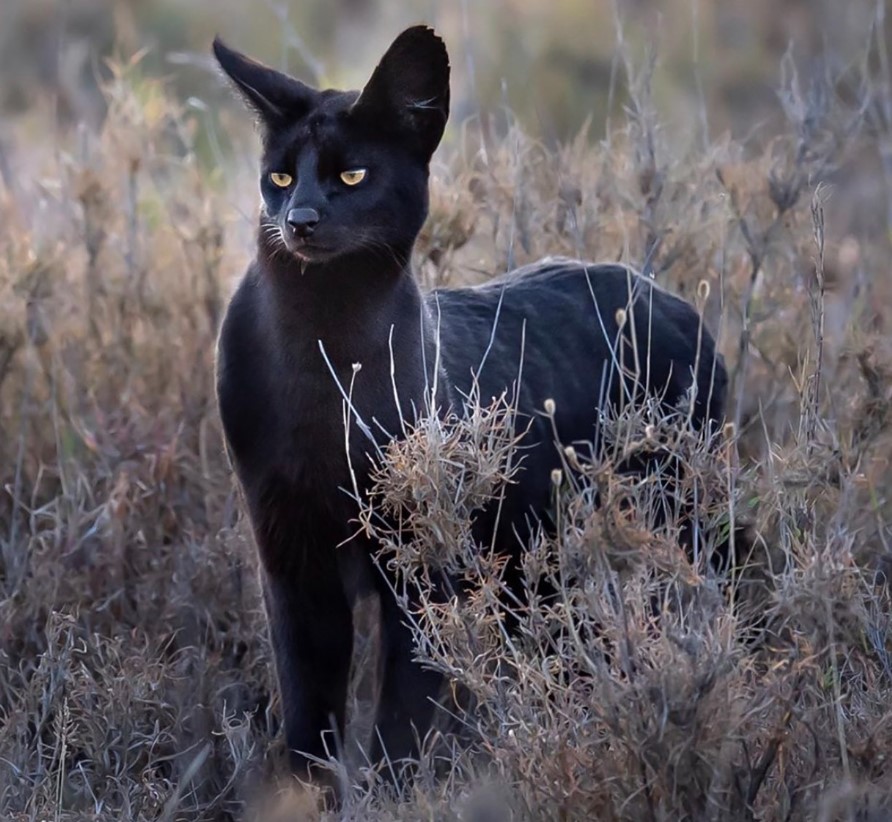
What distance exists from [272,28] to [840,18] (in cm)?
432

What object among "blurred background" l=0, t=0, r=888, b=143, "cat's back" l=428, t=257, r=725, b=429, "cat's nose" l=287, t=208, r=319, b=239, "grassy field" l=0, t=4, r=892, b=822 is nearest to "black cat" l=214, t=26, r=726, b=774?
"cat's nose" l=287, t=208, r=319, b=239

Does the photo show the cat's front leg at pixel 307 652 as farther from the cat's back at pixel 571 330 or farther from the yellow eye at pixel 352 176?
the yellow eye at pixel 352 176

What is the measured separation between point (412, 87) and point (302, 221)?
47 centimetres

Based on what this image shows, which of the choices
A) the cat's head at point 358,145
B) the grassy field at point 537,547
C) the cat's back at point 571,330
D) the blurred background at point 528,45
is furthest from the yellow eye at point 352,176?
the blurred background at point 528,45

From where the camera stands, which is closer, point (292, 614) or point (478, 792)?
point (478, 792)

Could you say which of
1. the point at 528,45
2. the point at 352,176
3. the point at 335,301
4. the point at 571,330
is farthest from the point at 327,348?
the point at 528,45

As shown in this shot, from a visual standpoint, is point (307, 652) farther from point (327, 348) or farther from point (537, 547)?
point (537, 547)

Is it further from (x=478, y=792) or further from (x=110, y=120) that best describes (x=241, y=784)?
(x=110, y=120)

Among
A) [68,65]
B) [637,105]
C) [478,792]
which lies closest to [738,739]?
[478,792]

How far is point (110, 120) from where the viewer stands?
17.1ft

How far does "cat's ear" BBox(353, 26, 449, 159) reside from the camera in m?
3.42

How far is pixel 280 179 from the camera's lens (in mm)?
3469

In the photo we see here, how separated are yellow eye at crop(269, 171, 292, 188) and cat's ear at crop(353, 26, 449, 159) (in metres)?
0.21

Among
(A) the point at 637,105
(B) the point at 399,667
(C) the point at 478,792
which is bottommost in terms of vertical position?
(B) the point at 399,667
